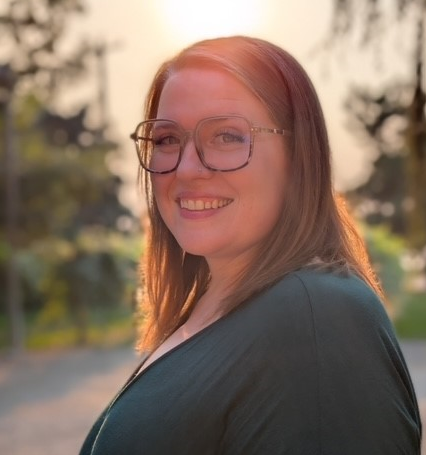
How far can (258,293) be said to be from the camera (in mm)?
1286

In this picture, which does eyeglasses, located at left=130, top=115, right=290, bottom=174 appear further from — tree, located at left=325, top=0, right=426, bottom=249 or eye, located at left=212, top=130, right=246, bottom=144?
tree, located at left=325, top=0, right=426, bottom=249

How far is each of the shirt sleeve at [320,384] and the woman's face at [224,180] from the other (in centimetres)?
21

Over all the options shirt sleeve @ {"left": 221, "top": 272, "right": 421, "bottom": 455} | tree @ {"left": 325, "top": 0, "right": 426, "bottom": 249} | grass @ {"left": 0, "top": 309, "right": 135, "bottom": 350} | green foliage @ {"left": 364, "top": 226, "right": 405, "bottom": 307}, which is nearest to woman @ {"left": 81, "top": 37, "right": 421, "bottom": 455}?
shirt sleeve @ {"left": 221, "top": 272, "right": 421, "bottom": 455}

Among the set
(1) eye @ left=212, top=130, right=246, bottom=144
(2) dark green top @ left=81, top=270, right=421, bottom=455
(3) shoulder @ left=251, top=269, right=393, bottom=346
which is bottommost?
(2) dark green top @ left=81, top=270, right=421, bottom=455

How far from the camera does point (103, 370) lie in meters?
10.1

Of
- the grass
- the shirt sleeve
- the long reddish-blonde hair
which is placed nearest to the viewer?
the shirt sleeve

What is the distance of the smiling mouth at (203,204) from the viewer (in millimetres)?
1422

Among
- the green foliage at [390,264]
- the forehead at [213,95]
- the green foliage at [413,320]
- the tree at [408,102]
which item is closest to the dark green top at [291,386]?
the forehead at [213,95]

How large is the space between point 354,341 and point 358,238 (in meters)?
0.36

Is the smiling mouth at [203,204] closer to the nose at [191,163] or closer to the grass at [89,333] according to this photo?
the nose at [191,163]

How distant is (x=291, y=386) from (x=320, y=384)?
39mm

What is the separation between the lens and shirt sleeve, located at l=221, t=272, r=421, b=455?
3.77 ft

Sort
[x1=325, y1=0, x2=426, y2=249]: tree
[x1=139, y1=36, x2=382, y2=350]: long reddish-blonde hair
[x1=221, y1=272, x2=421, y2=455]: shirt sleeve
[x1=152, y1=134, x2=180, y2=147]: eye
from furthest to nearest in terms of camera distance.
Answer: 1. [x1=325, y1=0, x2=426, y2=249]: tree
2. [x1=152, y1=134, x2=180, y2=147]: eye
3. [x1=139, y1=36, x2=382, y2=350]: long reddish-blonde hair
4. [x1=221, y1=272, x2=421, y2=455]: shirt sleeve

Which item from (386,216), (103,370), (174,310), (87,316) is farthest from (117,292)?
(174,310)
